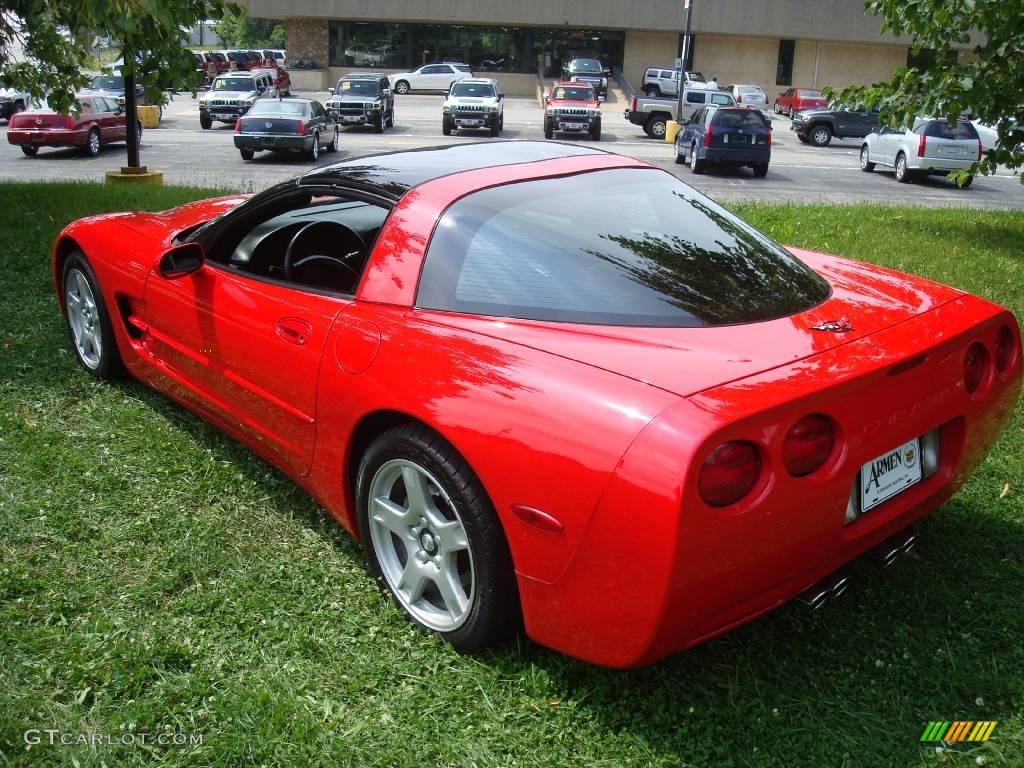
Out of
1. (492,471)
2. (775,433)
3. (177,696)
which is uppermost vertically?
(775,433)

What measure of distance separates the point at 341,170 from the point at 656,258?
53.0 inches

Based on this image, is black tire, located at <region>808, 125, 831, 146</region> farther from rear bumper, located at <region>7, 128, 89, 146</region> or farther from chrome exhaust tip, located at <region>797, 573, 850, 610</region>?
chrome exhaust tip, located at <region>797, 573, 850, 610</region>

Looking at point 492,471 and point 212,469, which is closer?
point 492,471

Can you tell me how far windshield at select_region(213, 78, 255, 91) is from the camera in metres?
33.1

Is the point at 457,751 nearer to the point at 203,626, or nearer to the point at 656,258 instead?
the point at 203,626

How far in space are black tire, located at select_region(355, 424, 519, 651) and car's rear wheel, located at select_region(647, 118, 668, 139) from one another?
102ft

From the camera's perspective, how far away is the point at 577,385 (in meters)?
2.43

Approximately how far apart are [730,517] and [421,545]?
42.8 inches

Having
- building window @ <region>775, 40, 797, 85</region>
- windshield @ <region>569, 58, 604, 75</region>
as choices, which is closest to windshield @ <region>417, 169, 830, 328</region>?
windshield @ <region>569, 58, 604, 75</region>

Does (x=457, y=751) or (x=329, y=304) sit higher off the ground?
(x=329, y=304)

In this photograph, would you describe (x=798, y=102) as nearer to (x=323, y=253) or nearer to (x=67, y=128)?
(x=67, y=128)

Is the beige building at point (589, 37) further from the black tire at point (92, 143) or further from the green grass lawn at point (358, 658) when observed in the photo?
the green grass lawn at point (358, 658)

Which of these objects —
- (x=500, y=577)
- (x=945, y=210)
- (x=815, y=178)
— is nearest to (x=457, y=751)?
(x=500, y=577)

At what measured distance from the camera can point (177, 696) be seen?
8.83ft
